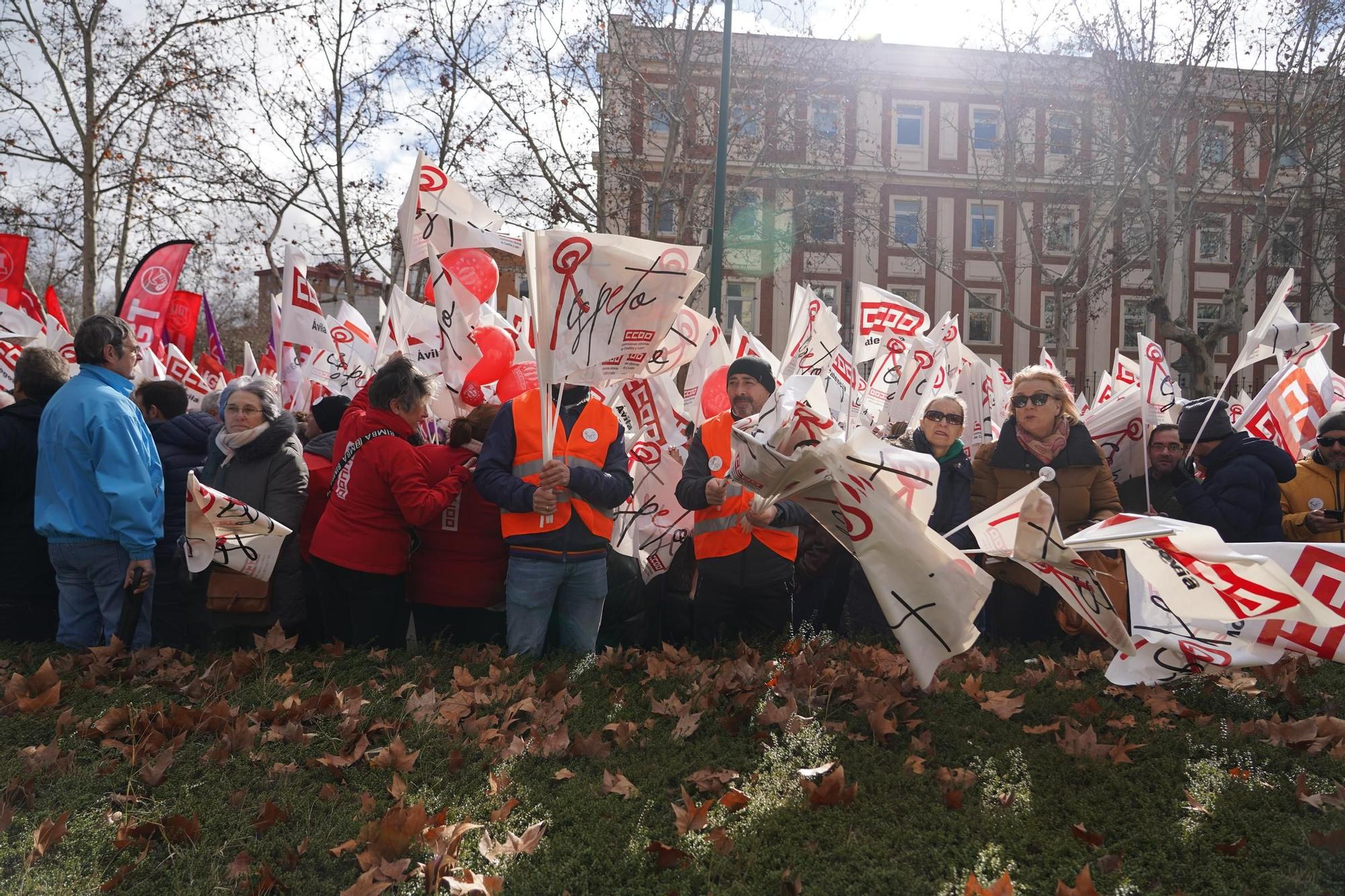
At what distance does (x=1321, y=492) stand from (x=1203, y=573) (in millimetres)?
3137

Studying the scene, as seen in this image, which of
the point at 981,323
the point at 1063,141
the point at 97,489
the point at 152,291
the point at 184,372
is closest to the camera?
the point at 97,489

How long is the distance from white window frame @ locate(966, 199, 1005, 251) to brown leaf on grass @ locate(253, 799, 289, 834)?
117 ft

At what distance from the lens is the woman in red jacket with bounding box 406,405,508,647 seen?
16.7 feet

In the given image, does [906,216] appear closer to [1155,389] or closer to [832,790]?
[1155,389]

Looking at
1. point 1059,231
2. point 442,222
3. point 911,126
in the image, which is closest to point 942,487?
point 442,222

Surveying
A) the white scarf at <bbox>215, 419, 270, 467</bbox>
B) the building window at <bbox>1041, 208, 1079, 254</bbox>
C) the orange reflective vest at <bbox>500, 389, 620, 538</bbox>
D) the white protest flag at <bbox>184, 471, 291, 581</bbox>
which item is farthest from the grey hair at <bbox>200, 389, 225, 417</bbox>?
the building window at <bbox>1041, 208, 1079, 254</bbox>

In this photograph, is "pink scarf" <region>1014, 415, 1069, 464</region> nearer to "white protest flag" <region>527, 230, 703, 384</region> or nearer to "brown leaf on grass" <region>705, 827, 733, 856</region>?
"white protest flag" <region>527, 230, 703, 384</region>

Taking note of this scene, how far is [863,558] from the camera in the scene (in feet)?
11.9

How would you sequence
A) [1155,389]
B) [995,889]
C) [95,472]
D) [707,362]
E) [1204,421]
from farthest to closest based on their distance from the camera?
[707,362]
[1155,389]
[1204,421]
[95,472]
[995,889]

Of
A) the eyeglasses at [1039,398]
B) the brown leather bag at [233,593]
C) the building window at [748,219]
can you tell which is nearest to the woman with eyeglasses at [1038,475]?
the eyeglasses at [1039,398]

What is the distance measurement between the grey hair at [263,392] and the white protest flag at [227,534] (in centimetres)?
51

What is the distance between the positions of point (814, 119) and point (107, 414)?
2695 cm

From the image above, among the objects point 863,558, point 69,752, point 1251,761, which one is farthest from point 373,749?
point 1251,761

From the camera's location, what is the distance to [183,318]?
43.2ft
